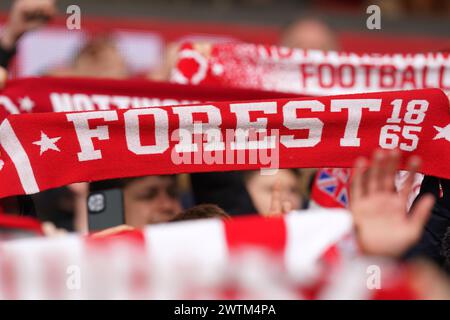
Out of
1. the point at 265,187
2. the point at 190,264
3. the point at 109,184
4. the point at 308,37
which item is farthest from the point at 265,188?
the point at 308,37

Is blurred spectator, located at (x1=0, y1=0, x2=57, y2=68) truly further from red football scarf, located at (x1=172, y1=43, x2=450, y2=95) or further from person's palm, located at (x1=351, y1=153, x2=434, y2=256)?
person's palm, located at (x1=351, y1=153, x2=434, y2=256)

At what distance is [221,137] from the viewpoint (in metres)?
1.89

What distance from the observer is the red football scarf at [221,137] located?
1.84m

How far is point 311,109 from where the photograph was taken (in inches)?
73.0

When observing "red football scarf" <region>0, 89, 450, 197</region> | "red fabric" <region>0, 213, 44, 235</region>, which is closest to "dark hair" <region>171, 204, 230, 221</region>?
"red football scarf" <region>0, 89, 450, 197</region>

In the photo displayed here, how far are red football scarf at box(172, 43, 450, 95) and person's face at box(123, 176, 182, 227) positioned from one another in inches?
22.7

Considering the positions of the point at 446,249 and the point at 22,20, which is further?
the point at 22,20

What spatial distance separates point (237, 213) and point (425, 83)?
0.83 metres

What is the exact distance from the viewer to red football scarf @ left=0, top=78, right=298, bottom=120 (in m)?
2.47

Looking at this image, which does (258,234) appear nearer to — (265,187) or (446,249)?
(446,249)

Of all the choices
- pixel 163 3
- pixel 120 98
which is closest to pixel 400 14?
pixel 163 3

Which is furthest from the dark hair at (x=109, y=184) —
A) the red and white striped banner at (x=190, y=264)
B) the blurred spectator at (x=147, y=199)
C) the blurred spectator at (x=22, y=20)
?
the red and white striped banner at (x=190, y=264)

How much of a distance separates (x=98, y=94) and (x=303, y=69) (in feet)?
2.52

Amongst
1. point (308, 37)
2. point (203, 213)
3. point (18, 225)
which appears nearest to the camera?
point (18, 225)
